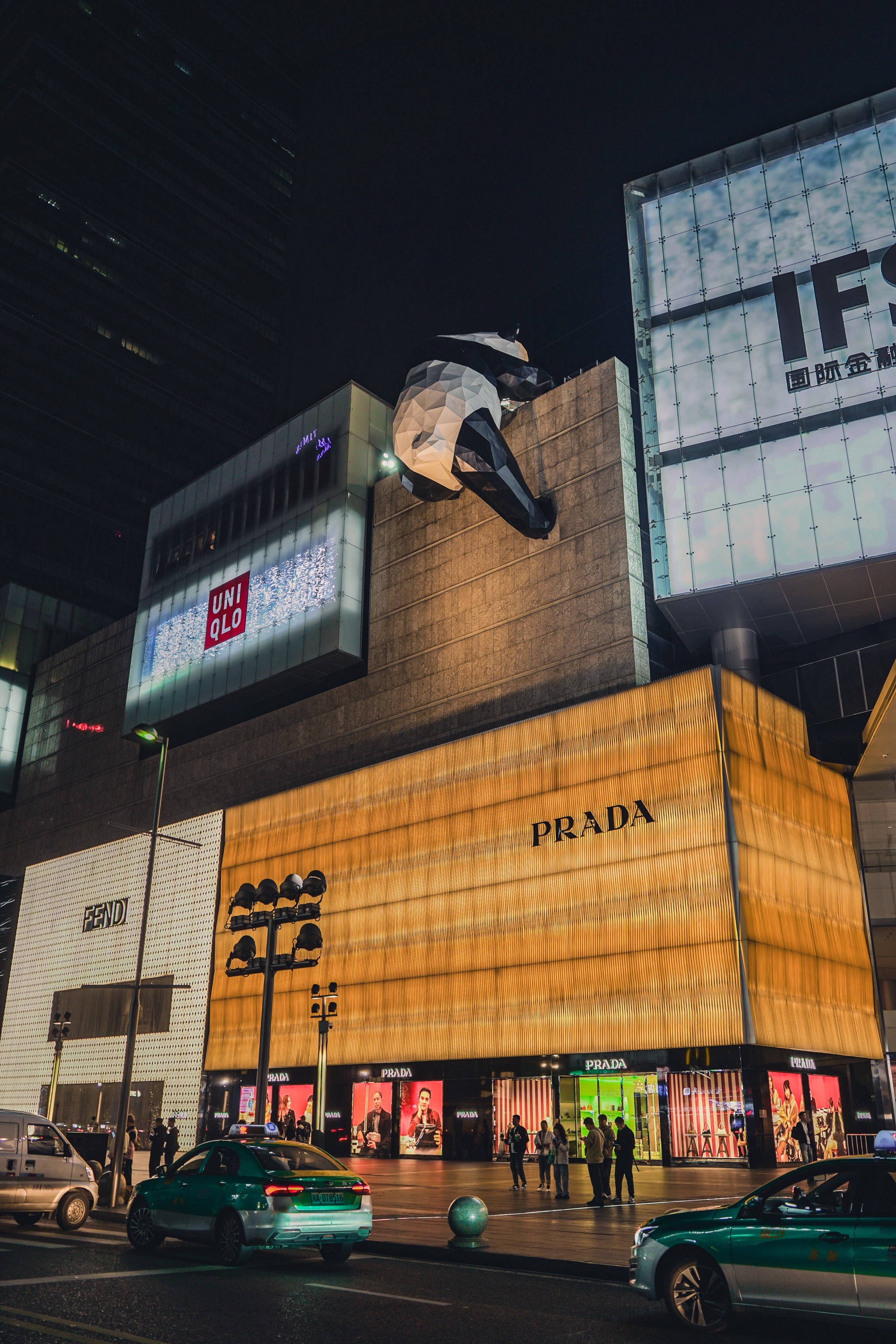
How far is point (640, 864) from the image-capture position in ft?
101

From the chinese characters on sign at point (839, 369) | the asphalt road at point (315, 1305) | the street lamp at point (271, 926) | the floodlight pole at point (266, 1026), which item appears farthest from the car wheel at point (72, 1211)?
the chinese characters on sign at point (839, 369)

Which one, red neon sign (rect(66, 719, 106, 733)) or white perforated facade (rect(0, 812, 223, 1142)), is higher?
red neon sign (rect(66, 719, 106, 733))

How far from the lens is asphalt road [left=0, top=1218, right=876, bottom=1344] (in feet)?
25.0

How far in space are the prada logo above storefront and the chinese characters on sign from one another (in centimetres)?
1822

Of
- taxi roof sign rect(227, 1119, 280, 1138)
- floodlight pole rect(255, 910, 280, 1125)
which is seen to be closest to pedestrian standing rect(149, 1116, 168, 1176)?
floodlight pole rect(255, 910, 280, 1125)

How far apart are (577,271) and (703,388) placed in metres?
22.6

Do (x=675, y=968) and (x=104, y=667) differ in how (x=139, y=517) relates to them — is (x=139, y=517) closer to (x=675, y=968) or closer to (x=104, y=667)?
(x=104, y=667)

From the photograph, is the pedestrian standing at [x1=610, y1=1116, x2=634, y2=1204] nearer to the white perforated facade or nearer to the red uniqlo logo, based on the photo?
the white perforated facade

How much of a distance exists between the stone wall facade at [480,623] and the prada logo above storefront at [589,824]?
5059 millimetres

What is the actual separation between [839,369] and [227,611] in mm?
31723

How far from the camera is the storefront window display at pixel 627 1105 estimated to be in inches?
1165

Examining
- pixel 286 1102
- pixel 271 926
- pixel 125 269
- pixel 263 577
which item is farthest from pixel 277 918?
pixel 125 269

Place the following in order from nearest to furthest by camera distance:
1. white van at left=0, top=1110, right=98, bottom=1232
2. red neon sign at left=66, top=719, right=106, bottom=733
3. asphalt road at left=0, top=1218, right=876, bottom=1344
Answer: asphalt road at left=0, top=1218, right=876, bottom=1344 → white van at left=0, top=1110, right=98, bottom=1232 → red neon sign at left=66, top=719, right=106, bottom=733

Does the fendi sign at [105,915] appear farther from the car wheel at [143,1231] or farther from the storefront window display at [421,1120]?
the car wheel at [143,1231]
